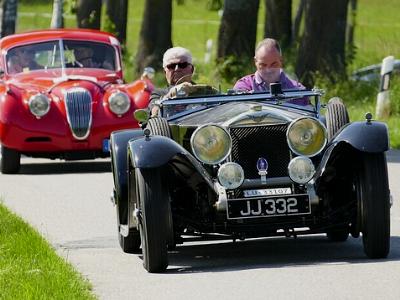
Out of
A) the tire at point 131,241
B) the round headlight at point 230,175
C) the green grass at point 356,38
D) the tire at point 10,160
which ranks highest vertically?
the round headlight at point 230,175

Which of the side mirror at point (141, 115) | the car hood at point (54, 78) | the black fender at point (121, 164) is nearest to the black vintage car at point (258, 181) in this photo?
the black fender at point (121, 164)

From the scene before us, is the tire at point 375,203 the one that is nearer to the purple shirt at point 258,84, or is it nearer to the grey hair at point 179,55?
the purple shirt at point 258,84

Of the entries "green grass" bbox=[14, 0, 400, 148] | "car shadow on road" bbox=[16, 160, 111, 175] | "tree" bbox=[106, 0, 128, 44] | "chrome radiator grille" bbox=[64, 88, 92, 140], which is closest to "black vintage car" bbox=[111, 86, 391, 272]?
"green grass" bbox=[14, 0, 400, 148]

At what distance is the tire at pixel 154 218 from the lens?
9828mm

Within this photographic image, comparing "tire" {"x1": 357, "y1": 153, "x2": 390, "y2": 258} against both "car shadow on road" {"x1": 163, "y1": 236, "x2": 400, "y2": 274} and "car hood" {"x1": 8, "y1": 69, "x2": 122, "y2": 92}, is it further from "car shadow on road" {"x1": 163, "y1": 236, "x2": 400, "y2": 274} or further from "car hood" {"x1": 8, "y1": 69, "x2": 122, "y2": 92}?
"car hood" {"x1": 8, "y1": 69, "x2": 122, "y2": 92}

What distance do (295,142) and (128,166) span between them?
3.97 feet

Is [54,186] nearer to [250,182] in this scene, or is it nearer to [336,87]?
[250,182]

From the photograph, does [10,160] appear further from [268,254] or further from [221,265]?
[221,265]

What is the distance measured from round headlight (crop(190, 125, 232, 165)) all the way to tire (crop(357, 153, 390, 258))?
893 millimetres

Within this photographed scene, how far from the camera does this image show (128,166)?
10.7 m

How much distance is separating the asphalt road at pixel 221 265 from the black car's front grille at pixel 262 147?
2.09 feet

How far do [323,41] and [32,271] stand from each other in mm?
16110

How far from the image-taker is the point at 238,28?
29.7 metres

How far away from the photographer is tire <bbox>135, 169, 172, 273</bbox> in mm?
9828
